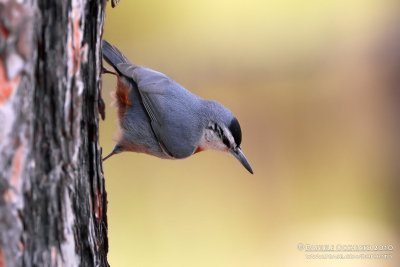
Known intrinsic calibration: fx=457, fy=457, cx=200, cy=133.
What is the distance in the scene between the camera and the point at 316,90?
4113 millimetres

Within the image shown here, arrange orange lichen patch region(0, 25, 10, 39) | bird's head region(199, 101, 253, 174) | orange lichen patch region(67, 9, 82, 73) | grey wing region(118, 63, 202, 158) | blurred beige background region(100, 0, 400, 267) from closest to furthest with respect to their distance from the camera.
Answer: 1. orange lichen patch region(0, 25, 10, 39)
2. orange lichen patch region(67, 9, 82, 73)
3. grey wing region(118, 63, 202, 158)
4. bird's head region(199, 101, 253, 174)
5. blurred beige background region(100, 0, 400, 267)

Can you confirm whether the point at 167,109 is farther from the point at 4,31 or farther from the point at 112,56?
the point at 4,31

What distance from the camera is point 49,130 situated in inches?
44.3

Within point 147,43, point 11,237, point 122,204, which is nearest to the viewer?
point 11,237

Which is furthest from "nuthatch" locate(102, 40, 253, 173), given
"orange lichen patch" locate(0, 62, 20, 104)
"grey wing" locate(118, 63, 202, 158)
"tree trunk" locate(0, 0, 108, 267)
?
"orange lichen patch" locate(0, 62, 20, 104)

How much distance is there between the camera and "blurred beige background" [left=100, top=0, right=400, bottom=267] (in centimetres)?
369

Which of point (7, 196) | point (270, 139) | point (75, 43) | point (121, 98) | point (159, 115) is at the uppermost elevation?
point (75, 43)

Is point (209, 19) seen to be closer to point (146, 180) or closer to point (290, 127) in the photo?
point (290, 127)

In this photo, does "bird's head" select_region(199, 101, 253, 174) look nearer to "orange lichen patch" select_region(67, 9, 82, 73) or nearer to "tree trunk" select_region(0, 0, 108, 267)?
"tree trunk" select_region(0, 0, 108, 267)

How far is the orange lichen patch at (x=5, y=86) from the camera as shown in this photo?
0.99 m

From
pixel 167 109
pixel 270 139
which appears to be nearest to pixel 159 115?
pixel 167 109

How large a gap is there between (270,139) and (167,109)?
1782 millimetres

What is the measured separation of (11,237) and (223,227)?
2.82 metres

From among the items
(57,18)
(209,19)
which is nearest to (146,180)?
(209,19)
